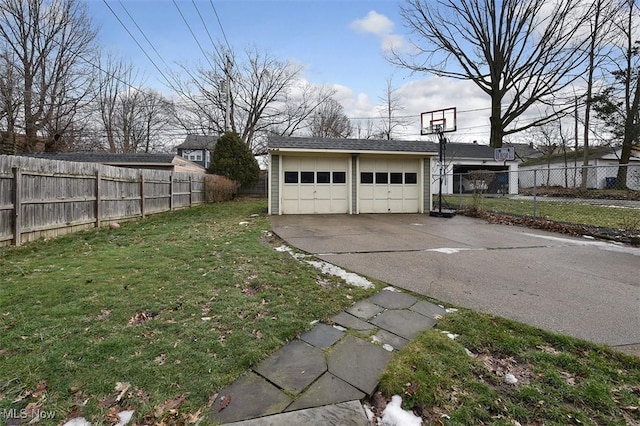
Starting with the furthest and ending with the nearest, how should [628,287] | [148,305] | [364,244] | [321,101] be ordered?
[321,101] → [364,244] → [628,287] → [148,305]

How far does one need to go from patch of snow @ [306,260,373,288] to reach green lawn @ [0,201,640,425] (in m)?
0.22

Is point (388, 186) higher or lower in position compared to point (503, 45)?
lower

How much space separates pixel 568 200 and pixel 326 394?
44.5 ft

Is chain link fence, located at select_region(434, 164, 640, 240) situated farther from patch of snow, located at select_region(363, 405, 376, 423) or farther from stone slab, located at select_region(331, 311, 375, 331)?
patch of snow, located at select_region(363, 405, 376, 423)

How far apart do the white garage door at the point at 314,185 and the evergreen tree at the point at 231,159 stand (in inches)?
332

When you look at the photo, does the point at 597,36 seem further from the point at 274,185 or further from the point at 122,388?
the point at 122,388

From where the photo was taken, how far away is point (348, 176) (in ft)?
39.5

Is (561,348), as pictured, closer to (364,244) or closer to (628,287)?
(628,287)

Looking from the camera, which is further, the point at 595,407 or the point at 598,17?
the point at 598,17

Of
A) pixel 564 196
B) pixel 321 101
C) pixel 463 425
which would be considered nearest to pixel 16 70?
pixel 321 101

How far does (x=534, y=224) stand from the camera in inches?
342

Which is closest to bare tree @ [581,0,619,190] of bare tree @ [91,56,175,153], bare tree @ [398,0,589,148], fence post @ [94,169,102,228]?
bare tree @ [398,0,589,148]

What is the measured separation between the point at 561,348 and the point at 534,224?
24.2ft

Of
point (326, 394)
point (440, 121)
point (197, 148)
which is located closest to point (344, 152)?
point (440, 121)
